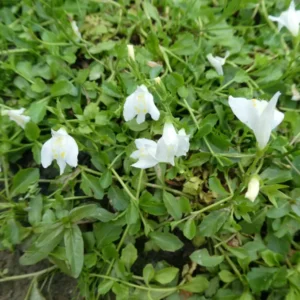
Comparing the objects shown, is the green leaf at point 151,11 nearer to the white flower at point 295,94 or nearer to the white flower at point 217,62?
the white flower at point 217,62

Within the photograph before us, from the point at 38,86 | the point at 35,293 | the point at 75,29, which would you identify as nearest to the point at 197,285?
the point at 35,293

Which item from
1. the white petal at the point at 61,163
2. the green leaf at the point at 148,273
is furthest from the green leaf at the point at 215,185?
the white petal at the point at 61,163

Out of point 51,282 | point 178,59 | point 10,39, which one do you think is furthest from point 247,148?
point 10,39

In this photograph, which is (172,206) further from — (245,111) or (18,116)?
(18,116)

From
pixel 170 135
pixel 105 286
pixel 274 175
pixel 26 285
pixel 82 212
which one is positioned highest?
pixel 170 135

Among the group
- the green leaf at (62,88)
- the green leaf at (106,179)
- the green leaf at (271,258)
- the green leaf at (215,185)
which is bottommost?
the green leaf at (271,258)

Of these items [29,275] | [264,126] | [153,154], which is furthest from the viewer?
[29,275]

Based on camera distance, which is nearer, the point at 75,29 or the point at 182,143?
the point at 182,143
